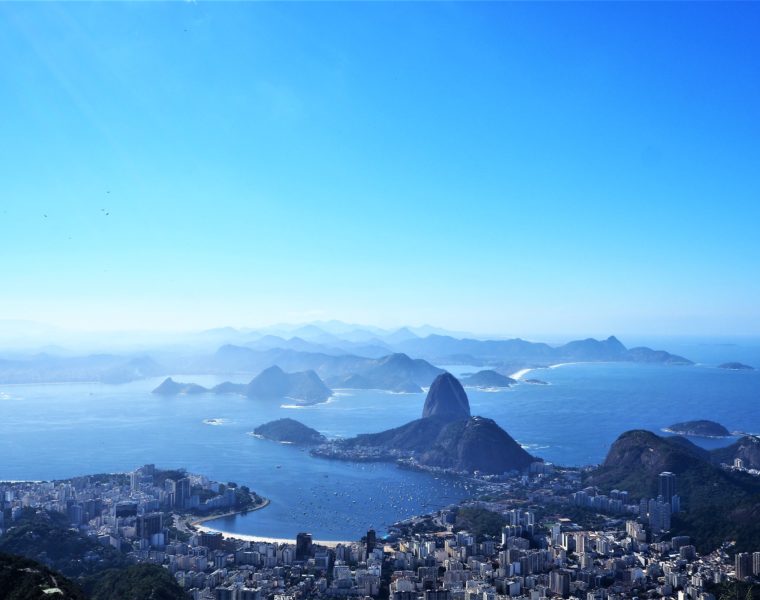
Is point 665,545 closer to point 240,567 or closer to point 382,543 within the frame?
point 382,543

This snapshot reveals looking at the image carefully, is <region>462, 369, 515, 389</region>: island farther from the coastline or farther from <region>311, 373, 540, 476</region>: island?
Answer: the coastline

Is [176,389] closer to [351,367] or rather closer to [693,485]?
[351,367]

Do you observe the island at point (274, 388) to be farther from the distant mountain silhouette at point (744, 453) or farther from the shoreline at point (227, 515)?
the distant mountain silhouette at point (744, 453)

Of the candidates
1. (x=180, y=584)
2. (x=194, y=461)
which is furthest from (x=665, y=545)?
(x=194, y=461)

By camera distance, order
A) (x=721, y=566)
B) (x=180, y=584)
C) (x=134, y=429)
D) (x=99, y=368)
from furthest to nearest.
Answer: (x=99, y=368)
(x=134, y=429)
(x=721, y=566)
(x=180, y=584)

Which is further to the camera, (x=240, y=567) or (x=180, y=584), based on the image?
(x=240, y=567)

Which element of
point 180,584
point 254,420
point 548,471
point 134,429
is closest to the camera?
point 180,584

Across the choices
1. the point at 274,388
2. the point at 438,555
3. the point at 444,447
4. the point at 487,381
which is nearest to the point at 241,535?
the point at 438,555
